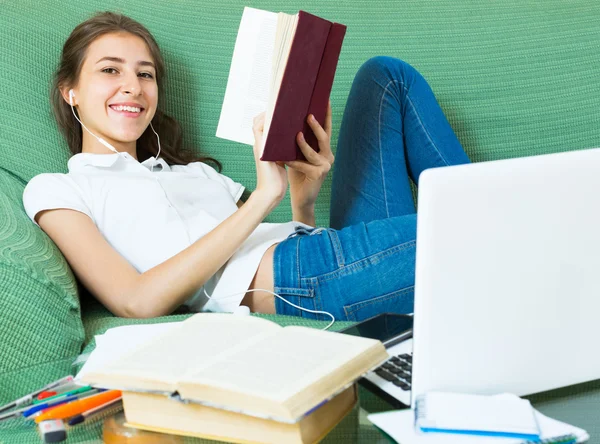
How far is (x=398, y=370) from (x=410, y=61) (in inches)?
46.3

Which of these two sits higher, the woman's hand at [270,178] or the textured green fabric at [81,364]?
the woman's hand at [270,178]

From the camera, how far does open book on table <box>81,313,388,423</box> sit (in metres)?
0.59

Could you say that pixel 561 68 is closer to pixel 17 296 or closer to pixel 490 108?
pixel 490 108

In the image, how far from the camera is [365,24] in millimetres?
1794

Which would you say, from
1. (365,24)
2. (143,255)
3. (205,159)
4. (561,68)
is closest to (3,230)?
(143,255)

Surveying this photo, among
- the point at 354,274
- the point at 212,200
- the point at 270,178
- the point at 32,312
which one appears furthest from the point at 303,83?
the point at 32,312

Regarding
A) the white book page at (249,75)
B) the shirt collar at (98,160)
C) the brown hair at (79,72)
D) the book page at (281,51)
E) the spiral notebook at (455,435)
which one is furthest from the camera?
the brown hair at (79,72)

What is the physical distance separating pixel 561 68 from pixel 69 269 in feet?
4.12

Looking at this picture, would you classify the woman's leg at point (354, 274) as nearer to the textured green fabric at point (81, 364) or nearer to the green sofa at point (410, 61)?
the textured green fabric at point (81, 364)

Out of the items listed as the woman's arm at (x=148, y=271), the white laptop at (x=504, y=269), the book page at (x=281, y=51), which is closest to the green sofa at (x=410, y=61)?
the woman's arm at (x=148, y=271)

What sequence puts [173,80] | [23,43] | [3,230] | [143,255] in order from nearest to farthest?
[3,230], [143,255], [23,43], [173,80]

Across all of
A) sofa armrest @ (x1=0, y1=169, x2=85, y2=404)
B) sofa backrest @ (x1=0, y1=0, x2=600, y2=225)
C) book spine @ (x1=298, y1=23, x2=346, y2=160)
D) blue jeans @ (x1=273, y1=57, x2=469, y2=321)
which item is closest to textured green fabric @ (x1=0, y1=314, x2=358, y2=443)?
sofa armrest @ (x1=0, y1=169, x2=85, y2=404)

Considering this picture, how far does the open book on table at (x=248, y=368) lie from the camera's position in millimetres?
587

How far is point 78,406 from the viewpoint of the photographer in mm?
678
